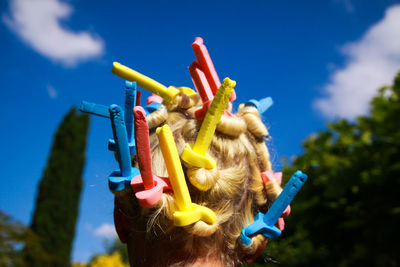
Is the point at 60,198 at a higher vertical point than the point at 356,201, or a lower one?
higher

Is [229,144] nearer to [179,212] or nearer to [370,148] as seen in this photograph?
[179,212]

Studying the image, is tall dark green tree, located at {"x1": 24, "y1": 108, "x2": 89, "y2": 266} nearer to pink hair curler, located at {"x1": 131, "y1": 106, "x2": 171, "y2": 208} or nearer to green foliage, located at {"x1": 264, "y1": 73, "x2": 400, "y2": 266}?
green foliage, located at {"x1": 264, "y1": 73, "x2": 400, "y2": 266}

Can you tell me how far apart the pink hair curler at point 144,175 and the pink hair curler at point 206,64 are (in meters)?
0.42

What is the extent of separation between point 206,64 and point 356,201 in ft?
20.0

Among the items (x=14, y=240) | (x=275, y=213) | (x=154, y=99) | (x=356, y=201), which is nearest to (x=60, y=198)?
(x=14, y=240)

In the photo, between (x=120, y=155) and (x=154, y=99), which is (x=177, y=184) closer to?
(x=120, y=155)

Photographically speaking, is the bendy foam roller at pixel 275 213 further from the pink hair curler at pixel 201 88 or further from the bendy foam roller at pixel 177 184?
the pink hair curler at pixel 201 88

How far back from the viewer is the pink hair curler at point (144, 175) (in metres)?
0.87

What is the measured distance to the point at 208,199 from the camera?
1.08 meters

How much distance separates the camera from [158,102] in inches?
51.5

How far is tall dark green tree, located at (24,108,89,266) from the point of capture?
13258 millimetres

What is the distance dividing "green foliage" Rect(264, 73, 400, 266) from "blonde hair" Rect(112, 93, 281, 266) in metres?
2.88

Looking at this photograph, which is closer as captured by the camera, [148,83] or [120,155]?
[120,155]

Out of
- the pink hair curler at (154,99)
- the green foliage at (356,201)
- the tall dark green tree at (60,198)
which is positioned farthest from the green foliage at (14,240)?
the pink hair curler at (154,99)
